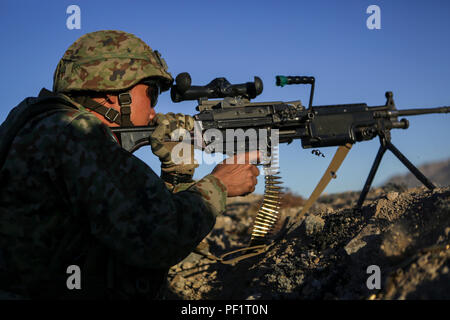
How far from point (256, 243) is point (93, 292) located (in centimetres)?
274

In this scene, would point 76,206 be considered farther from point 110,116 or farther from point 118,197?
point 110,116

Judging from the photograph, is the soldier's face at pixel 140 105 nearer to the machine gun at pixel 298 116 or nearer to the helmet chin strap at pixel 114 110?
the helmet chin strap at pixel 114 110

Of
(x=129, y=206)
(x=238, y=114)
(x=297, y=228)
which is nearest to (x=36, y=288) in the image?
(x=129, y=206)

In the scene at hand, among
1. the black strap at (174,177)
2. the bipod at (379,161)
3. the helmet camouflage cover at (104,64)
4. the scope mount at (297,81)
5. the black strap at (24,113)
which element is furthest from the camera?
the black strap at (174,177)

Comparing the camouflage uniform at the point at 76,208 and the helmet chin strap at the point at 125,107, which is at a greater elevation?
the helmet chin strap at the point at 125,107

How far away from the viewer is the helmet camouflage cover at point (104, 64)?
371 centimetres

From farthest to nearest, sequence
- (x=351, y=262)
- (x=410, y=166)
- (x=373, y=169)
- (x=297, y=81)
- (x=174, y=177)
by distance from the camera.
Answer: (x=174, y=177)
(x=373, y=169)
(x=297, y=81)
(x=410, y=166)
(x=351, y=262)

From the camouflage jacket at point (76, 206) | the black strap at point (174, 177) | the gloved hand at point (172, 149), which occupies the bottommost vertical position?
the camouflage jacket at point (76, 206)

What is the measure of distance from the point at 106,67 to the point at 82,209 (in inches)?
65.9

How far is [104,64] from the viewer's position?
3.77m

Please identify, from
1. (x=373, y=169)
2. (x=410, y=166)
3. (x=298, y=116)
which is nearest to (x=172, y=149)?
(x=298, y=116)

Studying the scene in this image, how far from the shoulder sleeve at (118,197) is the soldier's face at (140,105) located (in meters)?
1.14

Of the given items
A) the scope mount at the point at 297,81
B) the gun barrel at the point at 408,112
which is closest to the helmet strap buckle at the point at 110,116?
the scope mount at the point at 297,81

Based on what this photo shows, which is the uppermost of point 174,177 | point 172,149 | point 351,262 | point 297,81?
point 297,81
